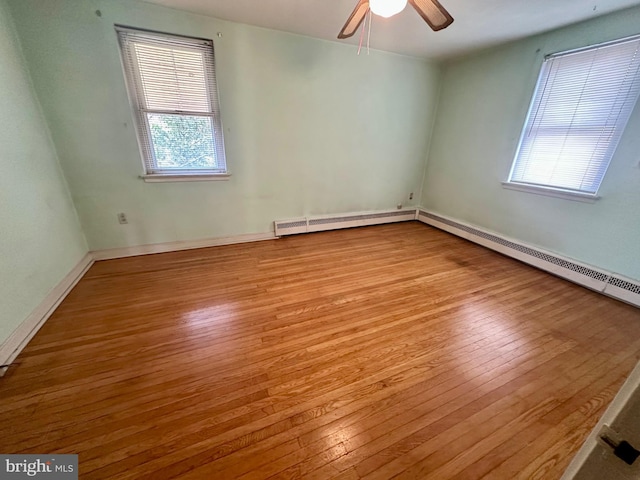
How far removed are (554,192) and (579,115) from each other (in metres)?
0.78

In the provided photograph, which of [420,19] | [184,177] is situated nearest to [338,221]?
[184,177]

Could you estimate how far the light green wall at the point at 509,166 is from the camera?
7.45 feet

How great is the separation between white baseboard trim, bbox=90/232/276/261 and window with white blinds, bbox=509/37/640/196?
3.45 meters

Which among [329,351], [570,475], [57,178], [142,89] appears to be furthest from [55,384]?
[142,89]

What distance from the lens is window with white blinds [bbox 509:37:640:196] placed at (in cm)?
223

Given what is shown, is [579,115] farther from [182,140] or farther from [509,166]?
[182,140]

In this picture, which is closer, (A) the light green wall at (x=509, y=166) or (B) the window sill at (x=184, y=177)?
(A) the light green wall at (x=509, y=166)

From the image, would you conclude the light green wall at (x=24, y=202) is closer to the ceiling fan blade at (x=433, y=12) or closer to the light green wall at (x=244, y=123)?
the light green wall at (x=244, y=123)

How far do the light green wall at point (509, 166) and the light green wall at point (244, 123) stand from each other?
0.45 meters

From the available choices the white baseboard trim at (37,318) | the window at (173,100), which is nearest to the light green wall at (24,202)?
the white baseboard trim at (37,318)

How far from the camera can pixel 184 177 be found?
2.84 metres

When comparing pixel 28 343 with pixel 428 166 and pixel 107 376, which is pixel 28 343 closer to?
pixel 107 376

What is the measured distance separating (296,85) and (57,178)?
8.75 ft

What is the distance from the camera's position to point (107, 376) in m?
1.49
